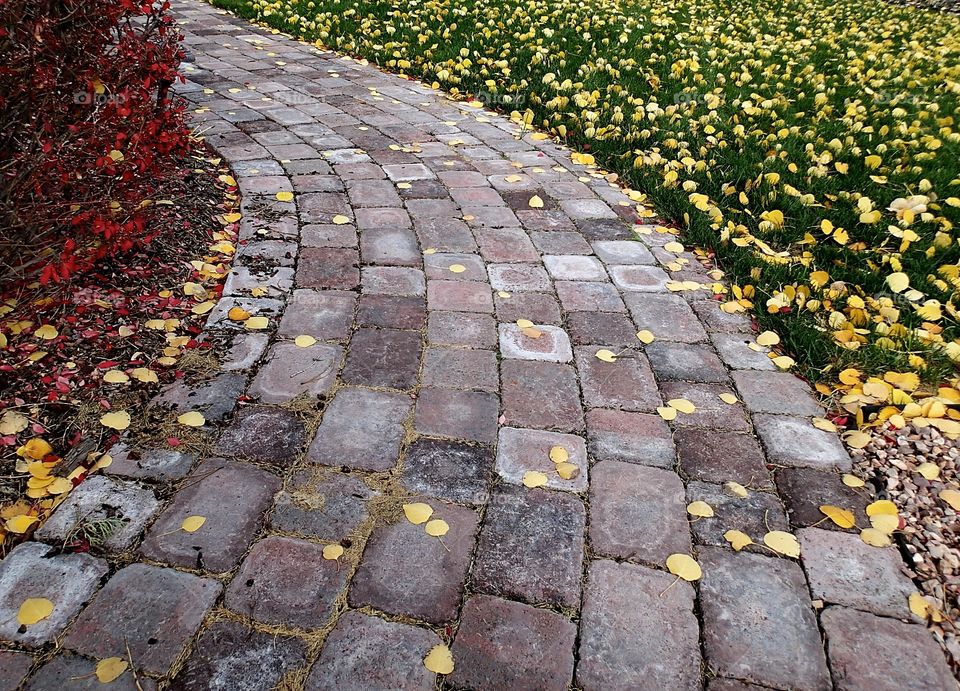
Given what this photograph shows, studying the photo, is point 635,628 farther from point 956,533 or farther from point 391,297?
point 391,297

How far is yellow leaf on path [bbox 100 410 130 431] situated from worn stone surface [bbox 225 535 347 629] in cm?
71

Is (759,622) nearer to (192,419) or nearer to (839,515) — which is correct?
(839,515)

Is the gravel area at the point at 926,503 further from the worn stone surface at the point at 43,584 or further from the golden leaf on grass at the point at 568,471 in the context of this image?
the worn stone surface at the point at 43,584

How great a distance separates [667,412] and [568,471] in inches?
20.4

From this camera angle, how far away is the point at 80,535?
178cm

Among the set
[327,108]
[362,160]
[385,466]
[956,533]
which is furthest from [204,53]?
[956,533]

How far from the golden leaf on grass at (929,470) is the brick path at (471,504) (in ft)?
0.72

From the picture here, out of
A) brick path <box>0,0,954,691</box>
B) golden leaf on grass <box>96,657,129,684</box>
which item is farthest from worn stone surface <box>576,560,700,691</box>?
golden leaf on grass <box>96,657,129,684</box>

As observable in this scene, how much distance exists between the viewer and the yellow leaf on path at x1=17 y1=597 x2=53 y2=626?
5.17ft

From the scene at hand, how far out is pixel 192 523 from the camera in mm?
1834

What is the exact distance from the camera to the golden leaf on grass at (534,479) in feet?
6.71

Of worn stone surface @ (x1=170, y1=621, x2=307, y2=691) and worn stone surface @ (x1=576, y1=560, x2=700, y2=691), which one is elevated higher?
worn stone surface @ (x1=576, y1=560, x2=700, y2=691)

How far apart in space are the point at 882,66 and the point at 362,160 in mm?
5247

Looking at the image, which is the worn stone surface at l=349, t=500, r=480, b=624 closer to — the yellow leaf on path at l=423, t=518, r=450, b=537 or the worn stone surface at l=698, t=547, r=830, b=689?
the yellow leaf on path at l=423, t=518, r=450, b=537
